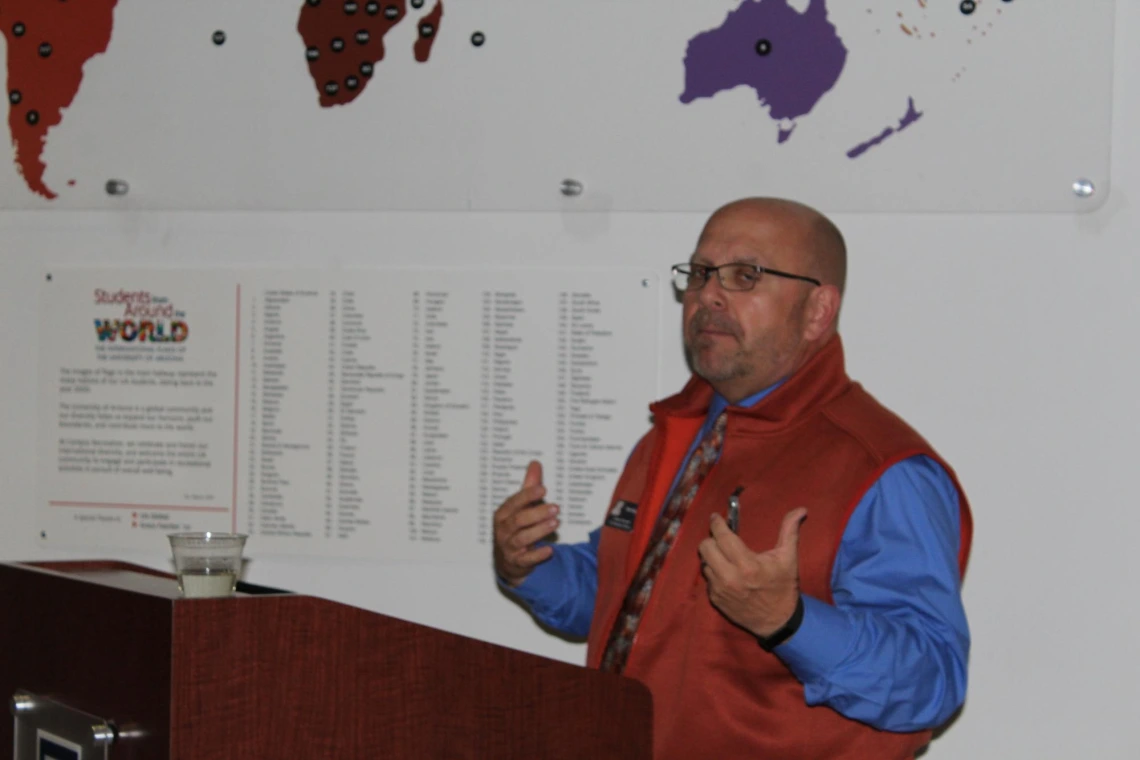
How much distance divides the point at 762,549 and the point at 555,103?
1169 millimetres

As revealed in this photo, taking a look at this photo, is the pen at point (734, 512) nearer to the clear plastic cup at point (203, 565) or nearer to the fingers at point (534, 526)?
the fingers at point (534, 526)

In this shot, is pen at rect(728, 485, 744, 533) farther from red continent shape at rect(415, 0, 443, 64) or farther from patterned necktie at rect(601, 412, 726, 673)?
red continent shape at rect(415, 0, 443, 64)

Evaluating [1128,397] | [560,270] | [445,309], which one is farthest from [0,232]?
[1128,397]

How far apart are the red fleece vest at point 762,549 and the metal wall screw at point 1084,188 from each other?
0.67 meters

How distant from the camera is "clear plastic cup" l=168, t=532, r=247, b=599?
1.27 meters

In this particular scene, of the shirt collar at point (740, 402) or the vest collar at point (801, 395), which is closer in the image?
the vest collar at point (801, 395)

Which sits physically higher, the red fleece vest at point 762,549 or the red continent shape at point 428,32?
the red continent shape at point 428,32

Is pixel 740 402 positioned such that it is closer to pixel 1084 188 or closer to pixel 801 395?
pixel 801 395

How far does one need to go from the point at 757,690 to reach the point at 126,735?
938 millimetres

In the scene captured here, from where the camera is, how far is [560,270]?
2627 mm

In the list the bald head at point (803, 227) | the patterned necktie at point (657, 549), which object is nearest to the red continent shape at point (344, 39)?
the bald head at point (803, 227)

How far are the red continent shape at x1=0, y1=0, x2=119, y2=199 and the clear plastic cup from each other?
1935mm

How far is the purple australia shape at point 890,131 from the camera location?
2436mm

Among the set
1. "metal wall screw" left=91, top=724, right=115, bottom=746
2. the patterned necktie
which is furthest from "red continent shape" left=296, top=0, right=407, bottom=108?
"metal wall screw" left=91, top=724, right=115, bottom=746
